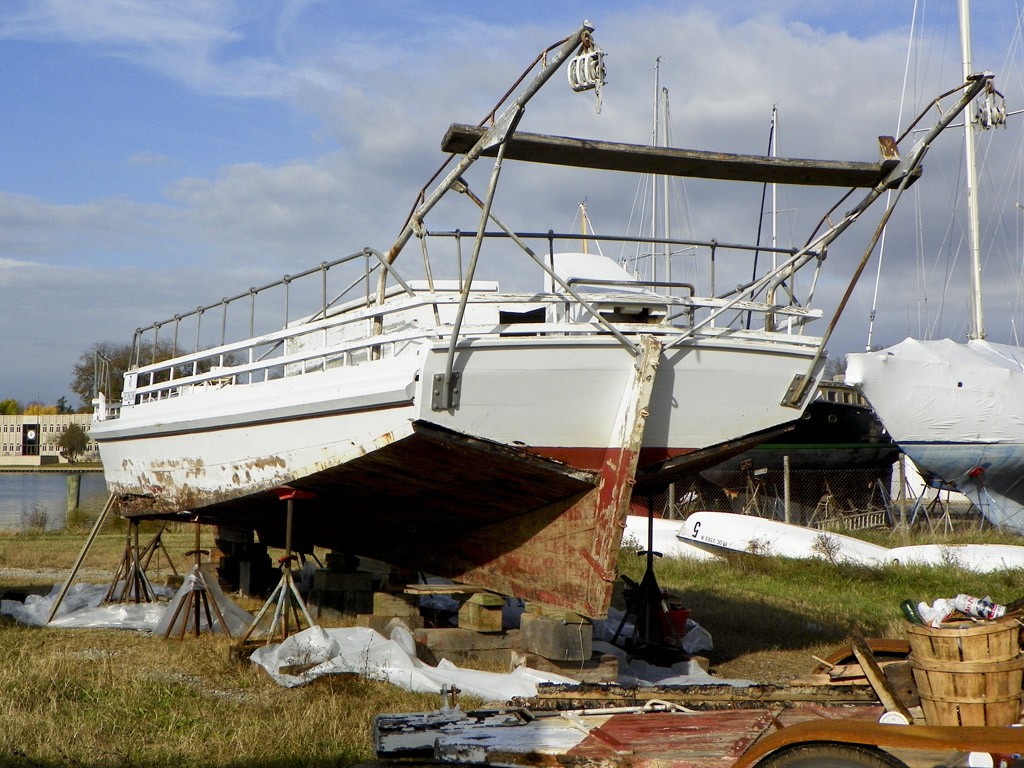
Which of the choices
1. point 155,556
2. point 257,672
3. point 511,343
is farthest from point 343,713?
point 155,556

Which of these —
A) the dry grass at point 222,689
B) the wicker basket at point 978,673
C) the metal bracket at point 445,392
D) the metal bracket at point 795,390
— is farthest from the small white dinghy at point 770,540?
the wicker basket at point 978,673

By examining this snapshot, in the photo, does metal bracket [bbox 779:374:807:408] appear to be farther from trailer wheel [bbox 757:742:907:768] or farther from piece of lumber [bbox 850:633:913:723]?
trailer wheel [bbox 757:742:907:768]

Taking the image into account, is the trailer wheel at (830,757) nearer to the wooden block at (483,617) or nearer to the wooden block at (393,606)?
the wooden block at (483,617)

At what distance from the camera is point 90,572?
1358cm

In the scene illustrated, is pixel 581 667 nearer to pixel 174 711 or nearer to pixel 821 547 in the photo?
pixel 174 711

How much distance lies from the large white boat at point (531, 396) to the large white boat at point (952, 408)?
10517 mm

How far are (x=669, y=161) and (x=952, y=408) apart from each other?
13.4 meters

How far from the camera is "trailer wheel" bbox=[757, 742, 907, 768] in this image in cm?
341

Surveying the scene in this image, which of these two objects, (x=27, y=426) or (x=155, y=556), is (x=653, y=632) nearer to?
(x=155, y=556)

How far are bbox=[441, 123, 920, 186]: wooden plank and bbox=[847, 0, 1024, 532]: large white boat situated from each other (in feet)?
35.9

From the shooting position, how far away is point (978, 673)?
3801mm

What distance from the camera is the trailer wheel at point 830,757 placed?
11.2 feet

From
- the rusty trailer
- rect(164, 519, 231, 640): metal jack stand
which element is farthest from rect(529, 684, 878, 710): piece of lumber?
rect(164, 519, 231, 640): metal jack stand

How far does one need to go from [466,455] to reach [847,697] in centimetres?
324
